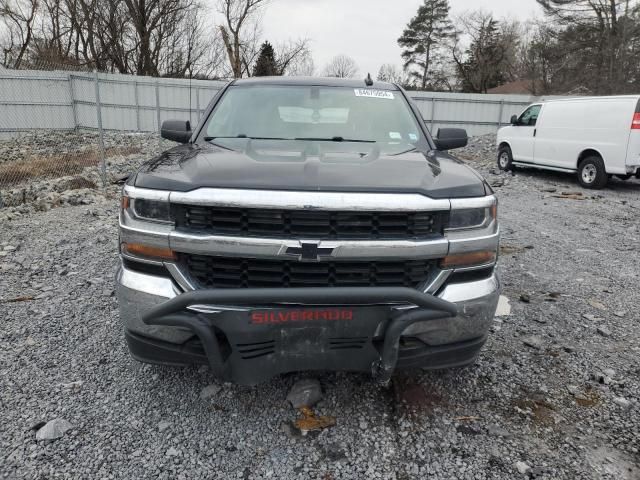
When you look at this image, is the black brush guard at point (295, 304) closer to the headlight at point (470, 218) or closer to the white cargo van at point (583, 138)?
the headlight at point (470, 218)

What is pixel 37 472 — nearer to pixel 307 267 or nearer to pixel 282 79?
pixel 307 267

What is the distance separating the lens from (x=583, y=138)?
10523 millimetres

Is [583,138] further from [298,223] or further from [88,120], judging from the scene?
[88,120]

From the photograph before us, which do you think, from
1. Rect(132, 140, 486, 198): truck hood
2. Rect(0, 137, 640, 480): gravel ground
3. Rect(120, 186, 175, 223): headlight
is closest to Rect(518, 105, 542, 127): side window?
Rect(0, 137, 640, 480): gravel ground

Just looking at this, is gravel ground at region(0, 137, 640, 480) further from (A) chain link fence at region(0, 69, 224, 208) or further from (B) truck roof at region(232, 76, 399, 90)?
(A) chain link fence at region(0, 69, 224, 208)

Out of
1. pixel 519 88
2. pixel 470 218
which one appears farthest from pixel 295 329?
pixel 519 88

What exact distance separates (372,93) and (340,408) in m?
2.44

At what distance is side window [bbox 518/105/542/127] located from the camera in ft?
39.6

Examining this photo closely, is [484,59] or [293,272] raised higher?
[484,59]

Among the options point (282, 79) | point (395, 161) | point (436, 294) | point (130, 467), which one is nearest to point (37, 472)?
point (130, 467)

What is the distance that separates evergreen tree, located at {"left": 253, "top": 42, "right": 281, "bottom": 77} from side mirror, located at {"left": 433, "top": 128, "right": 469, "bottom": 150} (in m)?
32.3

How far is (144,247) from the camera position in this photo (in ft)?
7.03

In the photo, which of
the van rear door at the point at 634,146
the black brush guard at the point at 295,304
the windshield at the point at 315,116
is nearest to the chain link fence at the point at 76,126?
the windshield at the point at 315,116

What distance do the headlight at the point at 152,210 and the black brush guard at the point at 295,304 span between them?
0.39 m
